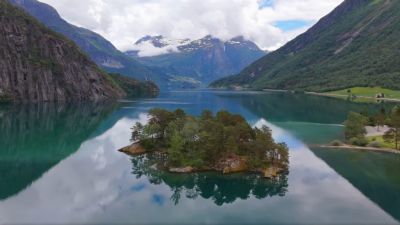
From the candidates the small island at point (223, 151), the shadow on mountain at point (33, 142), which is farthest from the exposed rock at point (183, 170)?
the shadow on mountain at point (33, 142)

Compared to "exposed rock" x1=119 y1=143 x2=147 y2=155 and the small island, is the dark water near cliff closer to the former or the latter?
the small island

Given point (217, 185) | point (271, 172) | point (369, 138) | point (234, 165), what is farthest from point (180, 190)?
point (369, 138)

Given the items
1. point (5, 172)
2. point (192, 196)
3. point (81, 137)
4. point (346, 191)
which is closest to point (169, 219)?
point (192, 196)

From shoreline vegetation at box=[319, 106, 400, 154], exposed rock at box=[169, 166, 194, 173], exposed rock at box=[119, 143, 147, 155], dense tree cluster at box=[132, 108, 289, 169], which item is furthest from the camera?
shoreline vegetation at box=[319, 106, 400, 154]

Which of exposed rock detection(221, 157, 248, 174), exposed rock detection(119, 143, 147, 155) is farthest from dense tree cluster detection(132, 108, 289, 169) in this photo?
exposed rock detection(119, 143, 147, 155)

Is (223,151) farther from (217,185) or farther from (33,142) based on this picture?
(33,142)

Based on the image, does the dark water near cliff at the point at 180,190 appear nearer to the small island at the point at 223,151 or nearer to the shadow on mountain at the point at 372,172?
the shadow on mountain at the point at 372,172
